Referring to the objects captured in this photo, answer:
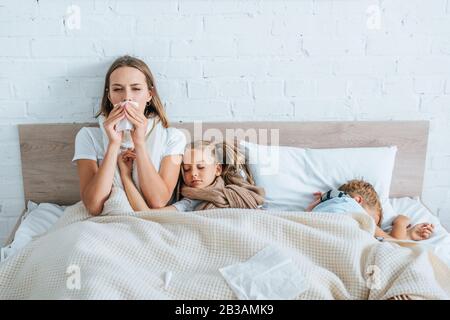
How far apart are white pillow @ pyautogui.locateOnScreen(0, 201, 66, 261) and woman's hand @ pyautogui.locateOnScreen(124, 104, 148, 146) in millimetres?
491

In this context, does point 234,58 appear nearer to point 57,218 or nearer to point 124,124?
point 124,124

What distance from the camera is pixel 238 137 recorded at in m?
2.08

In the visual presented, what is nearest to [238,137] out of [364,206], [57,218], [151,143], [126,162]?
[151,143]

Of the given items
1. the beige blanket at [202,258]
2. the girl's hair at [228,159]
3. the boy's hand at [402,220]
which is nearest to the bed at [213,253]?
the beige blanket at [202,258]

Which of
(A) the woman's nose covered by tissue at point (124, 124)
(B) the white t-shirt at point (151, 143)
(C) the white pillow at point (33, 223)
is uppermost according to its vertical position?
(A) the woman's nose covered by tissue at point (124, 124)

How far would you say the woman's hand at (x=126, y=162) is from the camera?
1835 millimetres

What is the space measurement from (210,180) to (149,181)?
0.24 m

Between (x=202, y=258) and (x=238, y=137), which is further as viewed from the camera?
(x=238, y=137)

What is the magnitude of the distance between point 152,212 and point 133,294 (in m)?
0.42

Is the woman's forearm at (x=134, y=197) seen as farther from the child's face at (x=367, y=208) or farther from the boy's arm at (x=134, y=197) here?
the child's face at (x=367, y=208)

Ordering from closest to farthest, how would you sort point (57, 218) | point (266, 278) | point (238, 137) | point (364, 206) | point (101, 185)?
1. point (266, 278)
2. point (101, 185)
3. point (364, 206)
4. point (57, 218)
5. point (238, 137)

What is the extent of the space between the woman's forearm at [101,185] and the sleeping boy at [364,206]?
2.49 feet
